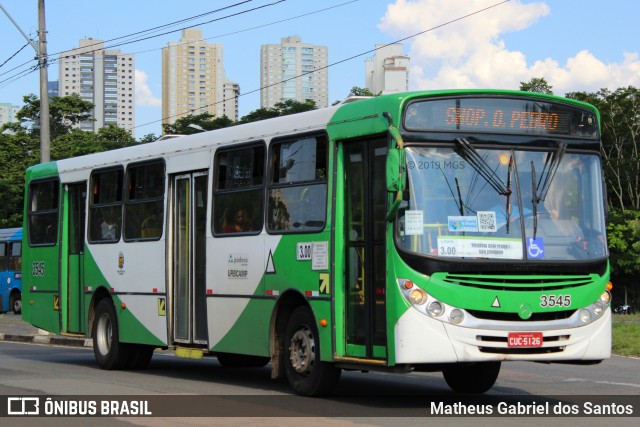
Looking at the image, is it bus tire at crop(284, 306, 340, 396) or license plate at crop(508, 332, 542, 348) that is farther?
bus tire at crop(284, 306, 340, 396)

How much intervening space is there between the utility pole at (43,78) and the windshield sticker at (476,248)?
19.0m

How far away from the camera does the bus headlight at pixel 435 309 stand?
430 inches

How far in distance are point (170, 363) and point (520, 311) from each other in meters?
9.11

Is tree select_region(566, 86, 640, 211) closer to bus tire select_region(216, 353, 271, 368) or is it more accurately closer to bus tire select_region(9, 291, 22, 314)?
bus tire select_region(9, 291, 22, 314)

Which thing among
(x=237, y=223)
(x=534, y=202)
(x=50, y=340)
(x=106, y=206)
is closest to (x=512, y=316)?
(x=534, y=202)

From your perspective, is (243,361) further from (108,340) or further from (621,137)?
(621,137)

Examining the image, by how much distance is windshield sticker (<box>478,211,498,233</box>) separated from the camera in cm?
1116

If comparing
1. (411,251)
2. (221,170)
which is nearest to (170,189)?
(221,170)

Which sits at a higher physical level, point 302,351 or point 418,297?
point 418,297

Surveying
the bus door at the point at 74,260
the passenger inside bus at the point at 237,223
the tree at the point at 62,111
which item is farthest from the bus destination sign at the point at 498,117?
the tree at the point at 62,111

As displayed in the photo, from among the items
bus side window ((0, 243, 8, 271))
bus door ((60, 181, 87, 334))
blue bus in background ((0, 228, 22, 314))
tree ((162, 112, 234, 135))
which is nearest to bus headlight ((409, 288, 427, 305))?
bus door ((60, 181, 87, 334))

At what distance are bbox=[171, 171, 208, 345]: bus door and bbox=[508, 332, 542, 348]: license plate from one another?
5052 millimetres

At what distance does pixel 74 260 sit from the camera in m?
18.6

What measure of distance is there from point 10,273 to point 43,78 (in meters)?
18.7
